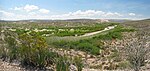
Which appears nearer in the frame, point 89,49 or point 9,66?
point 9,66

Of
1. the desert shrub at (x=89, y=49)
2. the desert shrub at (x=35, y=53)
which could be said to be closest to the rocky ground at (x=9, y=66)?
the desert shrub at (x=35, y=53)

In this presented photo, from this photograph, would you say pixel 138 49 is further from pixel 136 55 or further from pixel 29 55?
pixel 29 55

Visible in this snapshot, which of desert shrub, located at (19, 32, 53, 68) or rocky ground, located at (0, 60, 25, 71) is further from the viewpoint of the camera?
desert shrub, located at (19, 32, 53, 68)

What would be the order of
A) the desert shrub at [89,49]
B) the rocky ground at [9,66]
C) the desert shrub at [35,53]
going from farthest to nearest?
1. the desert shrub at [89,49]
2. the desert shrub at [35,53]
3. the rocky ground at [9,66]

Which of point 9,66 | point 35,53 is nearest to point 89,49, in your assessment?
point 35,53

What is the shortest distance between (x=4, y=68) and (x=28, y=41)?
237 cm

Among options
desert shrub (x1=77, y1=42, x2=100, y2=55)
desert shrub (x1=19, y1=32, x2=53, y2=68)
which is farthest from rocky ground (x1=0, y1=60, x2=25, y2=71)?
desert shrub (x1=77, y1=42, x2=100, y2=55)

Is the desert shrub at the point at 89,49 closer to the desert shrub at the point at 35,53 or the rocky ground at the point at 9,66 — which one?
the desert shrub at the point at 35,53

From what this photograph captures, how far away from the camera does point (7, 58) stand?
17078 millimetres

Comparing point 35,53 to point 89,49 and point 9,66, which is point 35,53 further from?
point 89,49

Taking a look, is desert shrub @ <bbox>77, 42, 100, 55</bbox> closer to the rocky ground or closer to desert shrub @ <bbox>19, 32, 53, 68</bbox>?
desert shrub @ <bbox>19, 32, 53, 68</bbox>

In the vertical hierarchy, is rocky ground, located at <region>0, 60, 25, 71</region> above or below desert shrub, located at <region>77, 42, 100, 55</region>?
above

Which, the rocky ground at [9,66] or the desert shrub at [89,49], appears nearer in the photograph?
the rocky ground at [9,66]

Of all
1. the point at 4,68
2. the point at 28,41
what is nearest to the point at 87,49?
the point at 28,41
